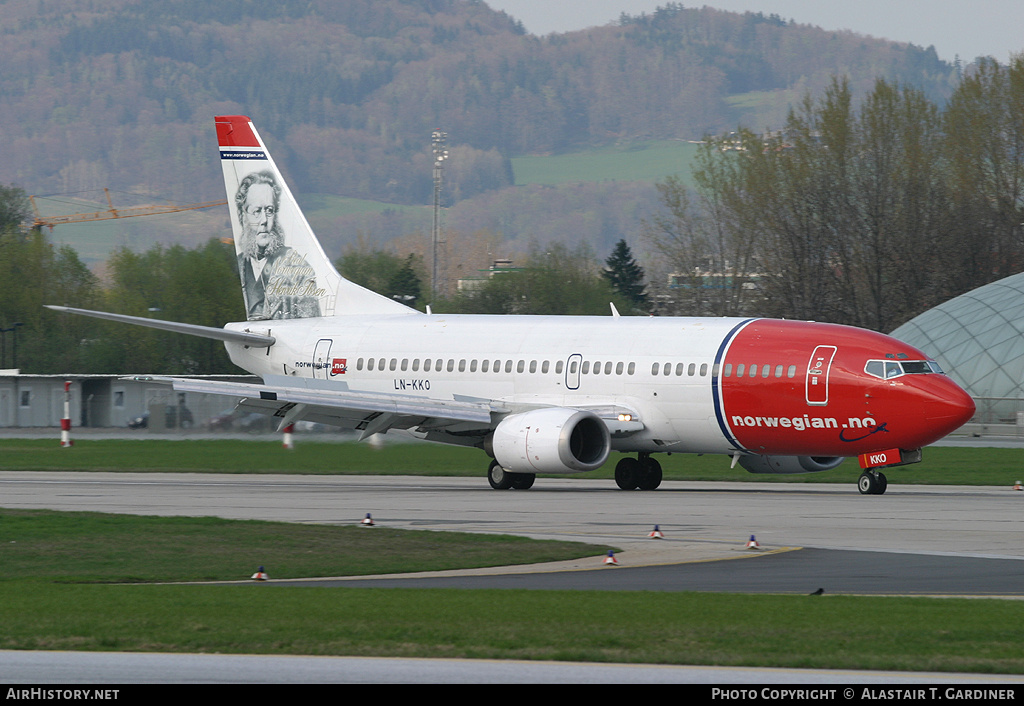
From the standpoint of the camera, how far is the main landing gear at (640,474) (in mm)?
36312

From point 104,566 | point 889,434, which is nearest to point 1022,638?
point 104,566

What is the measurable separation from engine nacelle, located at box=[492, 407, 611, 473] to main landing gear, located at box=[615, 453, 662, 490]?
61.3 inches

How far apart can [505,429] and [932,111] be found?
6368 cm

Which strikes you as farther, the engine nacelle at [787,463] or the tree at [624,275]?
the tree at [624,275]

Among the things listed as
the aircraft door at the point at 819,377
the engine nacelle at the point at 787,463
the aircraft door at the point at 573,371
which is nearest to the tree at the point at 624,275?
the engine nacelle at the point at 787,463

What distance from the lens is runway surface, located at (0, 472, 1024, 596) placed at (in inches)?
708

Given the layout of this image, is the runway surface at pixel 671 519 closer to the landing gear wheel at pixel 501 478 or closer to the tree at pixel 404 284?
the landing gear wheel at pixel 501 478

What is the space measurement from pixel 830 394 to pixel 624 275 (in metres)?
108

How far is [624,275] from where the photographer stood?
141 m

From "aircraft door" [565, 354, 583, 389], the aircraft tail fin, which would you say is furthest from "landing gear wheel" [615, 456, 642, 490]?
the aircraft tail fin

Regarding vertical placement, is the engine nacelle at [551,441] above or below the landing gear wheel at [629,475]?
above

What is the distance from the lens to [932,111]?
90250mm

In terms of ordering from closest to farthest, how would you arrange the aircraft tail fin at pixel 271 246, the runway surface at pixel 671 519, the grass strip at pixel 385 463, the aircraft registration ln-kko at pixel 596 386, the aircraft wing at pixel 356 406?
the runway surface at pixel 671 519 < the aircraft registration ln-kko at pixel 596 386 < the aircraft wing at pixel 356 406 < the grass strip at pixel 385 463 < the aircraft tail fin at pixel 271 246

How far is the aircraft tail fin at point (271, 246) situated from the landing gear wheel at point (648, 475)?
10.6 m
